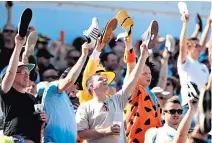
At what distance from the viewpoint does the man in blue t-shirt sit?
8.22 m

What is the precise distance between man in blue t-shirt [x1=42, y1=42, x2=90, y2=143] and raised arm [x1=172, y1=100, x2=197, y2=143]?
1419 millimetres

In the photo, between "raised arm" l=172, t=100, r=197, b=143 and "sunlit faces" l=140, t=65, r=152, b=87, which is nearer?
"raised arm" l=172, t=100, r=197, b=143

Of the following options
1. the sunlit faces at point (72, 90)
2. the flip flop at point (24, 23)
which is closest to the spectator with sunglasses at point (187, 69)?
the sunlit faces at point (72, 90)

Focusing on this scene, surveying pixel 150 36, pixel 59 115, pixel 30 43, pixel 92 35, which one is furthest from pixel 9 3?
pixel 59 115

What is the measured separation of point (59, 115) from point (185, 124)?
5.67 ft

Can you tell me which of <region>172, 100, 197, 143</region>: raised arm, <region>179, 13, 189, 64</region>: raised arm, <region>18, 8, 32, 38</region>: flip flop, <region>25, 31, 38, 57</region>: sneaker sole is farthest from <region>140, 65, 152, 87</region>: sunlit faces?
<region>172, 100, 197, 143</region>: raised arm

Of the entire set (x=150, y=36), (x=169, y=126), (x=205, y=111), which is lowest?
(x=169, y=126)

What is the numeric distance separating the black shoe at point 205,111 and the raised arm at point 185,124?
695 millimetres

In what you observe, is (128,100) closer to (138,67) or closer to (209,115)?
(138,67)

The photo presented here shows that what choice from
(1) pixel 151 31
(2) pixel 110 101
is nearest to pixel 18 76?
(2) pixel 110 101

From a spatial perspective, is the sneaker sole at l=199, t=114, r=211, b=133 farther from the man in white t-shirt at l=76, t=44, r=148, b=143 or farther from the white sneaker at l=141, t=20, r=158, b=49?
the white sneaker at l=141, t=20, r=158, b=49

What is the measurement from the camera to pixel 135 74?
8.55 m

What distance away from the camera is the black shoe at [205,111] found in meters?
5.92

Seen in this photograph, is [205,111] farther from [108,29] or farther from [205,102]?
[108,29]
